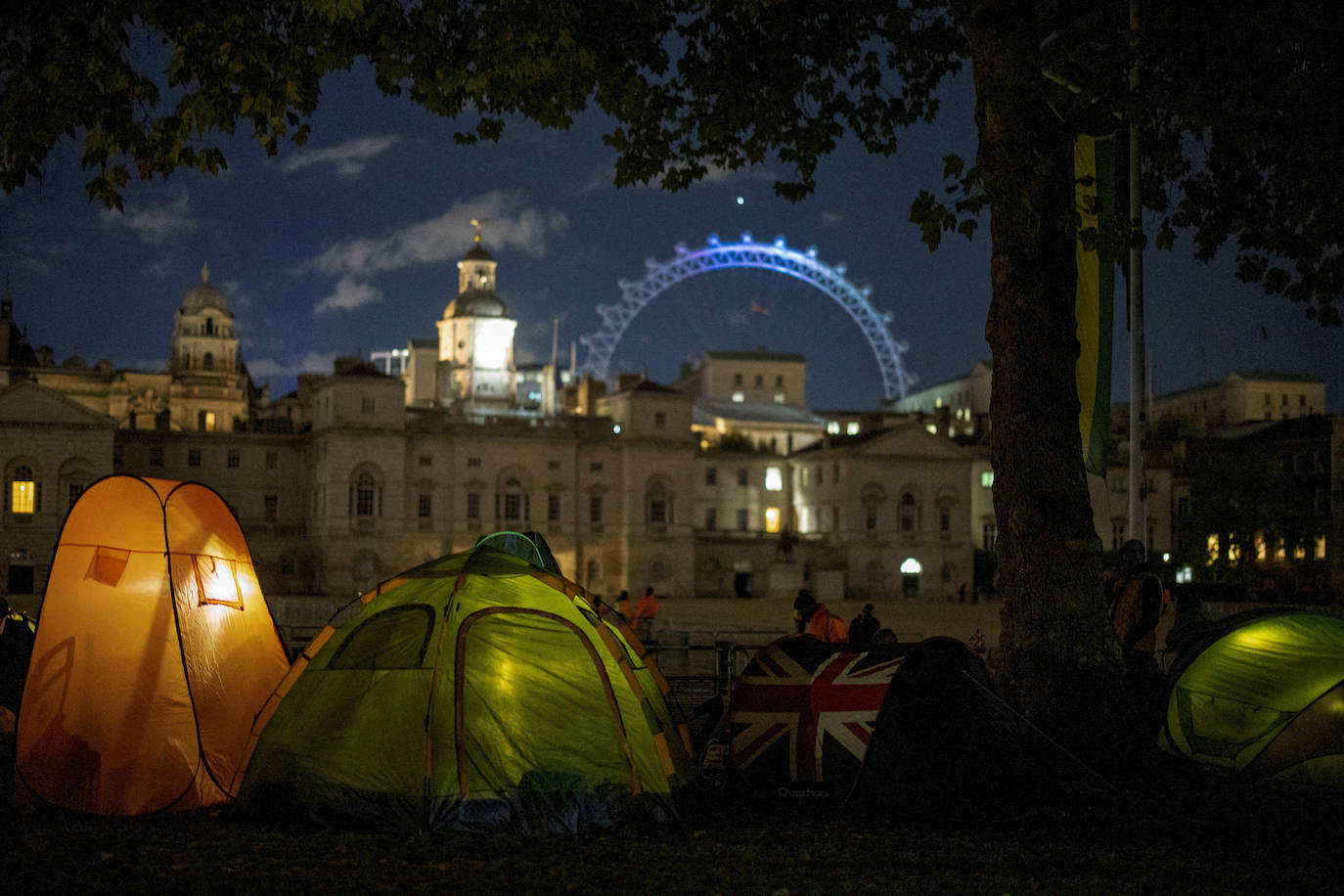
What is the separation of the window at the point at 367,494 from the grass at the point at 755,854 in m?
55.3

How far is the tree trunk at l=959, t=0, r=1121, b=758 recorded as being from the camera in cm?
1152

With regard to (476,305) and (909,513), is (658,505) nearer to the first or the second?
(909,513)

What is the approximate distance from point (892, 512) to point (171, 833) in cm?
6407

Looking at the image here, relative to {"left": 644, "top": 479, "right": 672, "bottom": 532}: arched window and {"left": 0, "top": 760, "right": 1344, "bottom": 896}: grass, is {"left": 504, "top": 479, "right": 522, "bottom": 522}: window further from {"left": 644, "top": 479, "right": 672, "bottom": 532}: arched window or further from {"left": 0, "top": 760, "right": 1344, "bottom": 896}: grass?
{"left": 0, "top": 760, "right": 1344, "bottom": 896}: grass

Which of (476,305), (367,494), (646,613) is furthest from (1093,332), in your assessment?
(476,305)

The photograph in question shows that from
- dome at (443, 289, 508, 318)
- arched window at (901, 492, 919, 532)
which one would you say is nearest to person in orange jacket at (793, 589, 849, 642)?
arched window at (901, 492, 919, 532)

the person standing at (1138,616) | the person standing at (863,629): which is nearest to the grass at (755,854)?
the person standing at (1138,616)

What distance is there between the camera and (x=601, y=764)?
9531mm

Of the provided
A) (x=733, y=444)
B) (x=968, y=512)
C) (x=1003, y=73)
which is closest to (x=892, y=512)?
(x=968, y=512)

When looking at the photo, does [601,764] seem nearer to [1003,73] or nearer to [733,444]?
[1003,73]

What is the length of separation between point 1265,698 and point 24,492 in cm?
5789

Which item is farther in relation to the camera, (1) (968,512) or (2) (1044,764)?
(1) (968,512)

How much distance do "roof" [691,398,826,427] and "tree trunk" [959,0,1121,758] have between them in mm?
76342

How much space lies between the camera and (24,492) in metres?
59.2
